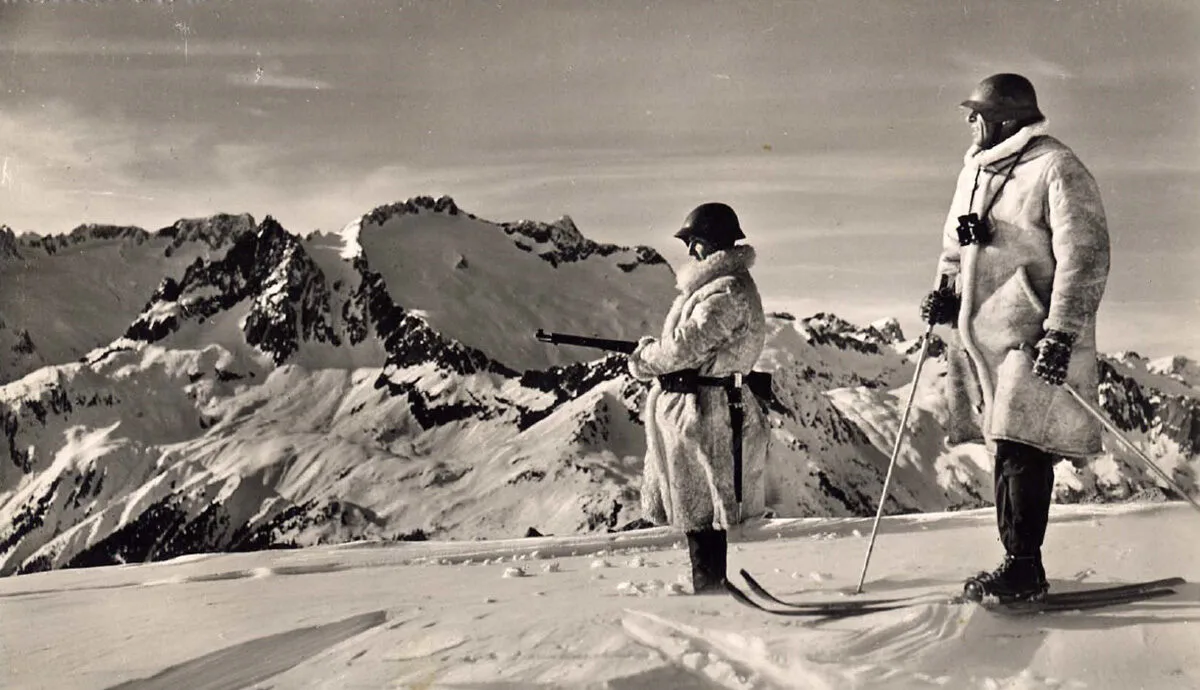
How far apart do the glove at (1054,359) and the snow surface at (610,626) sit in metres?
1.01

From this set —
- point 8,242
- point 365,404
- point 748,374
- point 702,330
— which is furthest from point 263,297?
point 702,330

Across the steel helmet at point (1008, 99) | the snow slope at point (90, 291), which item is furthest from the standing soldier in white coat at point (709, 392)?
the snow slope at point (90, 291)

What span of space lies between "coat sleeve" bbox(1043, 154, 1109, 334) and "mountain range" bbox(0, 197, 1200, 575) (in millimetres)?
70273

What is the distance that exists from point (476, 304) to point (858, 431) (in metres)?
54.8

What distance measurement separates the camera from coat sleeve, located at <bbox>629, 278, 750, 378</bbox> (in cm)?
497

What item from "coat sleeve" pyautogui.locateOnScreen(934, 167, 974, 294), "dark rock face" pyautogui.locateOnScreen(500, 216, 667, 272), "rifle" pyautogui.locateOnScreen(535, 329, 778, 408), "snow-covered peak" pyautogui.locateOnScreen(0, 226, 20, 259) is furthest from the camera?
"dark rock face" pyautogui.locateOnScreen(500, 216, 667, 272)

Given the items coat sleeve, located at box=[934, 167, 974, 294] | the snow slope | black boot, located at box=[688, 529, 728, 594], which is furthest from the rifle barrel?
the snow slope

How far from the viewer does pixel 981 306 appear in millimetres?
4594

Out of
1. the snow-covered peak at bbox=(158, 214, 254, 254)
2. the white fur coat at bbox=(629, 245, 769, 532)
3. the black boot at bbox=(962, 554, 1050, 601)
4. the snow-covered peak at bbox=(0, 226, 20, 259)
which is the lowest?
the black boot at bbox=(962, 554, 1050, 601)

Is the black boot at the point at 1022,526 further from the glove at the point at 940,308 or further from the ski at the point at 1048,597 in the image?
the glove at the point at 940,308

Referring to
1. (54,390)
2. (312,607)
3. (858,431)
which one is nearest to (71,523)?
(54,390)

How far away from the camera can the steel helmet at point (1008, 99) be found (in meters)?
4.55

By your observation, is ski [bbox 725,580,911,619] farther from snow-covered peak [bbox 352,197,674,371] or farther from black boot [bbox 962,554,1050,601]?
snow-covered peak [bbox 352,197,674,371]

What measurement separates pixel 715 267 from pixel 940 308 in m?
1.08
